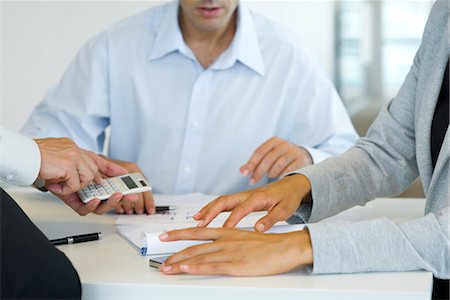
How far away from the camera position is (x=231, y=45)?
7.89ft

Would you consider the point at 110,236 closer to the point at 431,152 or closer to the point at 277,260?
the point at 277,260

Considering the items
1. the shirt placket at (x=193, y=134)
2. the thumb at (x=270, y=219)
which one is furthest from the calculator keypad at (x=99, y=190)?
the shirt placket at (x=193, y=134)

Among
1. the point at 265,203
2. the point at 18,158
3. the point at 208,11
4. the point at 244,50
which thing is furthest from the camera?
the point at 244,50

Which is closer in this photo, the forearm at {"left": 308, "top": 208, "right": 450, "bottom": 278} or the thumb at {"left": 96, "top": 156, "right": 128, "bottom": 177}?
the forearm at {"left": 308, "top": 208, "right": 450, "bottom": 278}

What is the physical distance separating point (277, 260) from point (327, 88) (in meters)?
1.27

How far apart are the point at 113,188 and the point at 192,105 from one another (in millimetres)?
779

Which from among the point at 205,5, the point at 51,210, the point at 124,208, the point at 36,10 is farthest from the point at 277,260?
the point at 36,10

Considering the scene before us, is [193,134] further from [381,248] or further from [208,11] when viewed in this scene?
[381,248]

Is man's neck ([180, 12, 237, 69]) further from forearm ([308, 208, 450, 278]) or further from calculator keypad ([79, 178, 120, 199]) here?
forearm ([308, 208, 450, 278])

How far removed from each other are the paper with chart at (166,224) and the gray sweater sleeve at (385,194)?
0.13 meters

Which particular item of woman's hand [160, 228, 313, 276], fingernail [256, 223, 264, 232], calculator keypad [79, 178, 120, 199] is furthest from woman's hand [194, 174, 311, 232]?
calculator keypad [79, 178, 120, 199]

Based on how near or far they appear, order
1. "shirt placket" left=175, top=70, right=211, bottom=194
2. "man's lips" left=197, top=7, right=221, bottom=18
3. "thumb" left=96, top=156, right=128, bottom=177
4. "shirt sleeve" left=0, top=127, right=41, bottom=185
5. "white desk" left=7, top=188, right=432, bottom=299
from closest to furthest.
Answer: "white desk" left=7, top=188, right=432, bottom=299
"shirt sleeve" left=0, top=127, right=41, bottom=185
"thumb" left=96, top=156, right=128, bottom=177
"man's lips" left=197, top=7, right=221, bottom=18
"shirt placket" left=175, top=70, right=211, bottom=194

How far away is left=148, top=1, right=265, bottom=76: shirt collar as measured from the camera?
239 centimetres

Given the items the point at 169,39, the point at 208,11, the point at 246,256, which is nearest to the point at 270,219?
the point at 246,256
